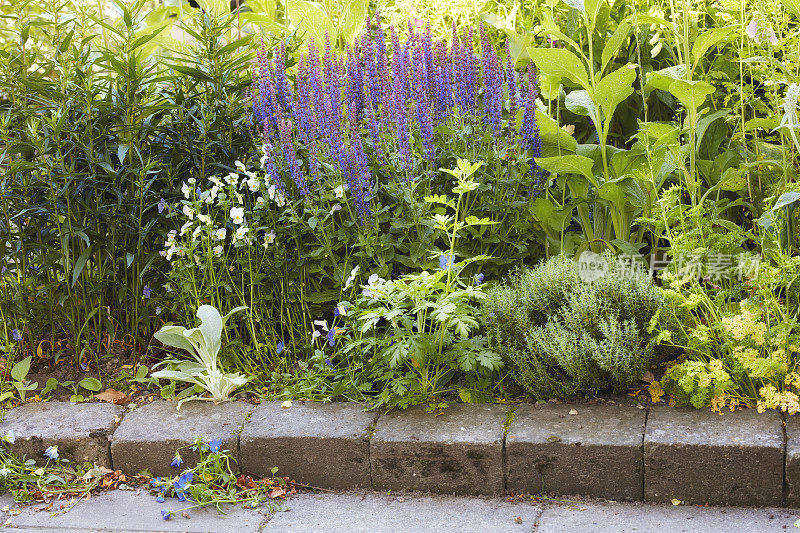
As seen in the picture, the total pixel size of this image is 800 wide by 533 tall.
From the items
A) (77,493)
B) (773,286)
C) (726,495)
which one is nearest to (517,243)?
(773,286)

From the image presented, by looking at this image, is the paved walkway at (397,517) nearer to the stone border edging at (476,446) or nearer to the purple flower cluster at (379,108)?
the stone border edging at (476,446)

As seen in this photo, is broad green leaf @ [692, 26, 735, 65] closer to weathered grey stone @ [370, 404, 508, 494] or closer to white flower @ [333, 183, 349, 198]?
white flower @ [333, 183, 349, 198]

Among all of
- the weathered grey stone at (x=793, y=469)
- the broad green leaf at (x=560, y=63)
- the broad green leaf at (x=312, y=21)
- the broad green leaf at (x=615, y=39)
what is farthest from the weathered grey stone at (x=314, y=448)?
the broad green leaf at (x=312, y=21)

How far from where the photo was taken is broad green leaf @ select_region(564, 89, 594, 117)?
310 cm

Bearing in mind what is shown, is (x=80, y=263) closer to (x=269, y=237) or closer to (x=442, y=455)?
(x=269, y=237)

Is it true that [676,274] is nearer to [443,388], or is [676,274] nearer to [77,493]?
[443,388]

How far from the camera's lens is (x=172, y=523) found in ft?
7.42

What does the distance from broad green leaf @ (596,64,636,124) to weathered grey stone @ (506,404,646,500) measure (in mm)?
1179

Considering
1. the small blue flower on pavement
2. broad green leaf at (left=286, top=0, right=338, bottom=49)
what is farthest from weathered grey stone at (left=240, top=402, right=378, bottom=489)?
broad green leaf at (left=286, top=0, right=338, bottom=49)

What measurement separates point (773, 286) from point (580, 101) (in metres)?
1.12

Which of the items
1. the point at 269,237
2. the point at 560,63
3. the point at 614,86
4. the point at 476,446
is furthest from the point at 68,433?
the point at 614,86

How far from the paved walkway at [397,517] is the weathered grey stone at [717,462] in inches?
1.5

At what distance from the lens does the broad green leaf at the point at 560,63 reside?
9.35ft

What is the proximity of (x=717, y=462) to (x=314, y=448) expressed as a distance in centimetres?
115
